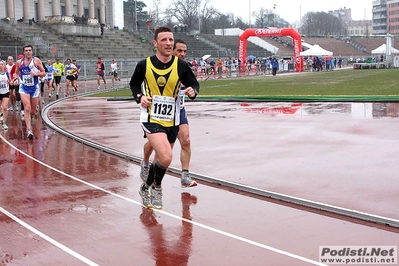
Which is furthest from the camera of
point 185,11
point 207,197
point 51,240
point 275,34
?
point 185,11

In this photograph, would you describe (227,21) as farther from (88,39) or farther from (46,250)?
(46,250)

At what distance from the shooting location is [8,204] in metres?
7.57

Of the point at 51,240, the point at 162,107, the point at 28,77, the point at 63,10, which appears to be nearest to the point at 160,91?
the point at 162,107

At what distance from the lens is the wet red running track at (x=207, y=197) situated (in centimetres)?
571

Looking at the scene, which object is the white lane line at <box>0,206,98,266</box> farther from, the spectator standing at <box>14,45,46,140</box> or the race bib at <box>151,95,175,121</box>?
the spectator standing at <box>14,45,46,140</box>

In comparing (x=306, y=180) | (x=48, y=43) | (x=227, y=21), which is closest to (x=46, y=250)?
(x=306, y=180)

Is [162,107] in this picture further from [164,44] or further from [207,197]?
[207,197]

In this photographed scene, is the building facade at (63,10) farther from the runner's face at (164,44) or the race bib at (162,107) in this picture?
the race bib at (162,107)

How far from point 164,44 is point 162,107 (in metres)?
0.71

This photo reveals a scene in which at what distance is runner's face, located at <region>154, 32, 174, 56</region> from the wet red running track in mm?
1811

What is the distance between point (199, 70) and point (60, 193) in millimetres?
43614

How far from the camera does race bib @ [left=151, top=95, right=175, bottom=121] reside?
7.09 meters

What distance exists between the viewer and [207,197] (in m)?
7.76

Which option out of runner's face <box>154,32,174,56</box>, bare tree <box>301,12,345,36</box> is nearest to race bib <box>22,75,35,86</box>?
runner's face <box>154,32,174,56</box>
